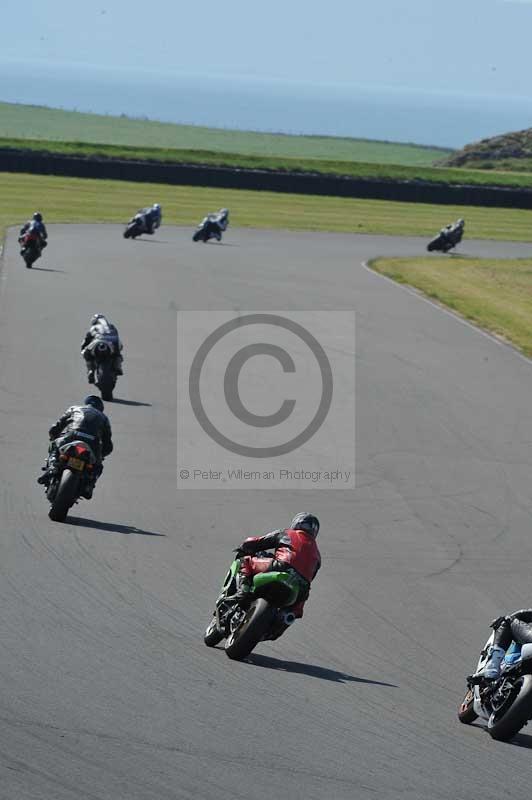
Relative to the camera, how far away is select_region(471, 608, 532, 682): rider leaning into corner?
9062 millimetres

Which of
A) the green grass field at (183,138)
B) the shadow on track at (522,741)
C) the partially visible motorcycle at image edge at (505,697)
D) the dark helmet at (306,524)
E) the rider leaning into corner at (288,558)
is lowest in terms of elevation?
the shadow on track at (522,741)

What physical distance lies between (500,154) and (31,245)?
6145cm

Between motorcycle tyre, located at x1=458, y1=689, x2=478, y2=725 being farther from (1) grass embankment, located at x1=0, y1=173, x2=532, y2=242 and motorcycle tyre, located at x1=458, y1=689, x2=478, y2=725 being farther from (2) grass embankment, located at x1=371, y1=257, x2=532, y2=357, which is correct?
(1) grass embankment, located at x1=0, y1=173, x2=532, y2=242

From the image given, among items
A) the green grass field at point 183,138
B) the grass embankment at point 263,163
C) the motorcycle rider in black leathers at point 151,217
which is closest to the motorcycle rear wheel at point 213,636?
the motorcycle rider in black leathers at point 151,217

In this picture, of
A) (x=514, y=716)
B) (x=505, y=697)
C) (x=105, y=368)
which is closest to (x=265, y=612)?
(x=505, y=697)

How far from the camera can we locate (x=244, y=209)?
55.8m

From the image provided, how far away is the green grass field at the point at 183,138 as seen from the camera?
10056 centimetres

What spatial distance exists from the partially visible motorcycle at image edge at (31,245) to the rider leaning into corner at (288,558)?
25.0 metres

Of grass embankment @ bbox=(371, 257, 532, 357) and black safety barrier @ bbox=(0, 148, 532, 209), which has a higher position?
black safety barrier @ bbox=(0, 148, 532, 209)

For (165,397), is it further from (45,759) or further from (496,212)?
(496,212)

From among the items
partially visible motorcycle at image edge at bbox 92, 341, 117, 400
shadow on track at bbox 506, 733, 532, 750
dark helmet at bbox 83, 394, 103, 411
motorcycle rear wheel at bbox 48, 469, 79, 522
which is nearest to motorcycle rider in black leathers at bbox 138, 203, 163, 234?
partially visible motorcycle at image edge at bbox 92, 341, 117, 400

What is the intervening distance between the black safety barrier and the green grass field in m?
29.9

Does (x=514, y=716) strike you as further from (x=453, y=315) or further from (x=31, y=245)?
(x=31, y=245)

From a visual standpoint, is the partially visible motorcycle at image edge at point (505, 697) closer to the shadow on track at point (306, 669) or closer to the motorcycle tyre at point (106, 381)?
the shadow on track at point (306, 669)
